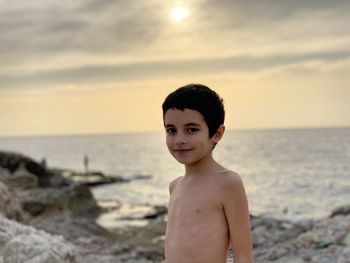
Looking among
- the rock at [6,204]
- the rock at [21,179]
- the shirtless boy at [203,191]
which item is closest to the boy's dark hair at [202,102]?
the shirtless boy at [203,191]

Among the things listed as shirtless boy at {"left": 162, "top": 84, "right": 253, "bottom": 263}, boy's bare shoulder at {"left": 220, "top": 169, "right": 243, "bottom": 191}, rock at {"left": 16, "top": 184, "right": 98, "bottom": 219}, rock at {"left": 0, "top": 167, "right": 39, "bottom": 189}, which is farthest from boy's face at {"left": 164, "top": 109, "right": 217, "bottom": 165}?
rock at {"left": 0, "top": 167, "right": 39, "bottom": 189}

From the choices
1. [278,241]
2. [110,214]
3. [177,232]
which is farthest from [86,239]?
[177,232]

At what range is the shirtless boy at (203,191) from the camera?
289 centimetres

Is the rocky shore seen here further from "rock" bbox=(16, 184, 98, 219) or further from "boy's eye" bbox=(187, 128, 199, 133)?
"boy's eye" bbox=(187, 128, 199, 133)

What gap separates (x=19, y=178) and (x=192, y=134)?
22.4 meters

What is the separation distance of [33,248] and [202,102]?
3.79m

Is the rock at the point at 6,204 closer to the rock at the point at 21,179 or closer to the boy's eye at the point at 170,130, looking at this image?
the boy's eye at the point at 170,130

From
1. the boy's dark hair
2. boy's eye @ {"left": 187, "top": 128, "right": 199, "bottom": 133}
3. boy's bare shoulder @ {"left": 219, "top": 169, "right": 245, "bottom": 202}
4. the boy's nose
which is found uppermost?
the boy's dark hair

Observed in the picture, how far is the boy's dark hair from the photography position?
9.43 ft

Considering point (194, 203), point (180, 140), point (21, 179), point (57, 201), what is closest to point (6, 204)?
point (194, 203)

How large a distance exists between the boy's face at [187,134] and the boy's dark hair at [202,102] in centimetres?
3

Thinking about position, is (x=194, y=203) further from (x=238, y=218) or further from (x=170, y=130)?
(x=170, y=130)

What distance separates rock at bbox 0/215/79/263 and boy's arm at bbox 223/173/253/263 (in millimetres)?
3417

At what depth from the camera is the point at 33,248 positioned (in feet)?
19.4
